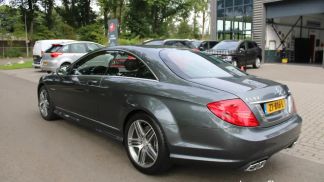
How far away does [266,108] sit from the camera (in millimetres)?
3467

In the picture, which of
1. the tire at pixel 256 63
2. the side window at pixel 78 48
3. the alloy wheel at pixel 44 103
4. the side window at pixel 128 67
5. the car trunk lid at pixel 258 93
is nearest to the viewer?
the car trunk lid at pixel 258 93

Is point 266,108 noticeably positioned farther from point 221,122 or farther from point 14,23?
point 14,23

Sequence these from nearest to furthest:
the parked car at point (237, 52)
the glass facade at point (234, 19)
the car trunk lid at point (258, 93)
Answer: the car trunk lid at point (258, 93)
the parked car at point (237, 52)
the glass facade at point (234, 19)

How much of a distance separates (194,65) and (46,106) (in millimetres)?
3478

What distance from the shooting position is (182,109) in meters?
3.45

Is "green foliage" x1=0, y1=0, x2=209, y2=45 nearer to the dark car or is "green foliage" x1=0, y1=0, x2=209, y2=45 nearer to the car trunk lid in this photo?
the dark car

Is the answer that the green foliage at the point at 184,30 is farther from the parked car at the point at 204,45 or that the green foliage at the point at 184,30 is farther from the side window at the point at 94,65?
the side window at the point at 94,65

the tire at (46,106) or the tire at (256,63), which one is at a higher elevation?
the tire at (256,63)

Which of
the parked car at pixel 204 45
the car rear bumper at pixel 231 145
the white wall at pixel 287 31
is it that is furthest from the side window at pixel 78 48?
the white wall at pixel 287 31

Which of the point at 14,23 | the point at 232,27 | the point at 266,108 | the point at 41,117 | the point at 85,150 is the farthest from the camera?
the point at 14,23

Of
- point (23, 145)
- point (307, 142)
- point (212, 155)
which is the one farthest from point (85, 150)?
point (307, 142)

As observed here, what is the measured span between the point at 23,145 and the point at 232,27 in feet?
72.3

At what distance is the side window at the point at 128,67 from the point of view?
13.4 feet

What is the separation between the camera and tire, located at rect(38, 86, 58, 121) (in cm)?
620
